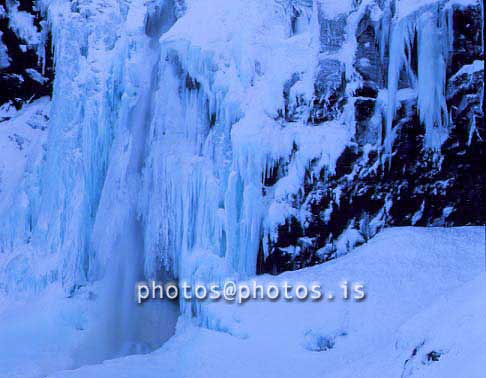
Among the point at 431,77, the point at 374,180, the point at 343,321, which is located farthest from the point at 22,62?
the point at 343,321

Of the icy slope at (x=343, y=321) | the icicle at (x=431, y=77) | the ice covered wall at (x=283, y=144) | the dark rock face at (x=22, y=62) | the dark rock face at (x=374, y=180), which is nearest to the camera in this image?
the icy slope at (x=343, y=321)

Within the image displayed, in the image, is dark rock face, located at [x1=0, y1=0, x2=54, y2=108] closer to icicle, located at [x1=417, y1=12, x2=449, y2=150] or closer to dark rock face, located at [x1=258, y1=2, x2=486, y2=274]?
dark rock face, located at [x1=258, y1=2, x2=486, y2=274]

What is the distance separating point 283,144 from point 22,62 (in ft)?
34.9

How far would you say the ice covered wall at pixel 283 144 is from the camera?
12.4m

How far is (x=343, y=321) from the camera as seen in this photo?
407 inches

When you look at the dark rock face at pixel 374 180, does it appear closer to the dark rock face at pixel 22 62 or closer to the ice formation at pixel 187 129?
the ice formation at pixel 187 129

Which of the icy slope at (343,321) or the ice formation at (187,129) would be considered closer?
the icy slope at (343,321)

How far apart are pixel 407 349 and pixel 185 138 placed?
327 inches

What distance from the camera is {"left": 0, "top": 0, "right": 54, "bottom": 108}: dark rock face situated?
19000 mm

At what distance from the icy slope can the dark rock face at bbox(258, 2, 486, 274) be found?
67cm

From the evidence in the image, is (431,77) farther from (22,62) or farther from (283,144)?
(22,62)

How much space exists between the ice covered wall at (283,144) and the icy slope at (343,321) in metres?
1.05

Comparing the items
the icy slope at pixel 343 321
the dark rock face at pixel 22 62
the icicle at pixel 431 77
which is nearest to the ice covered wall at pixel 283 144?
the icicle at pixel 431 77

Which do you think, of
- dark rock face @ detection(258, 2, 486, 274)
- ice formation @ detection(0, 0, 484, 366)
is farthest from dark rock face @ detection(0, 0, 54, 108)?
dark rock face @ detection(258, 2, 486, 274)
